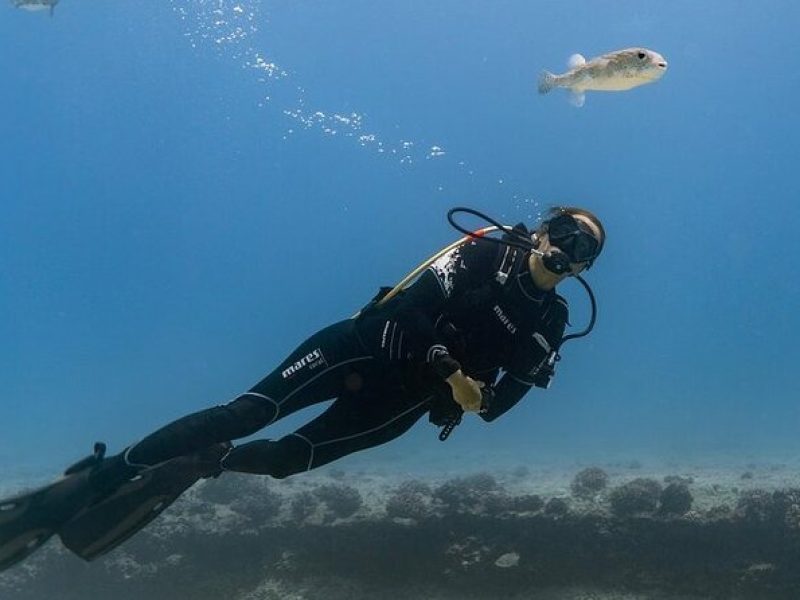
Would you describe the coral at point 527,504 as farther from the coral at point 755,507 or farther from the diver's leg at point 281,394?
the diver's leg at point 281,394

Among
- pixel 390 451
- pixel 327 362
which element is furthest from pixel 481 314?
pixel 390 451

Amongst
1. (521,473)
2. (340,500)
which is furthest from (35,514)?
(521,473)

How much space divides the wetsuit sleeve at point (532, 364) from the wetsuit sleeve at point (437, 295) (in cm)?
67

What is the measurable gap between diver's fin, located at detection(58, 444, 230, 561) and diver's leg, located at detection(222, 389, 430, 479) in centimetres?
34

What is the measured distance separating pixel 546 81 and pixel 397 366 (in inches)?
139

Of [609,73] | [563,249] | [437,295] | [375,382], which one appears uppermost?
[609,73]

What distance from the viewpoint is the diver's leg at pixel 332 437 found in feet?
16.9

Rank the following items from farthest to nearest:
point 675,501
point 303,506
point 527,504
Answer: point 303,506, point 527,504, point 675,501

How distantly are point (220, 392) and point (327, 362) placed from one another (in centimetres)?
8332

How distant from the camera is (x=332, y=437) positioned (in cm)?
529

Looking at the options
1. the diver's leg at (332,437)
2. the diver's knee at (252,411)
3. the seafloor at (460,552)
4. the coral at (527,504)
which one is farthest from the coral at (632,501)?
the diver's knee at (252,411)

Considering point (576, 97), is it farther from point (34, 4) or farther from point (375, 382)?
point (34, 4)

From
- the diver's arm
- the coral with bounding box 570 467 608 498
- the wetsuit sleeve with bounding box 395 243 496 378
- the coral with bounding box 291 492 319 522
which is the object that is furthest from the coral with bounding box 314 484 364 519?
the wetsuit sleeve with bounding box 395 243 496 378

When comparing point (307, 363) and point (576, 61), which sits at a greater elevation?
point (576, 61)
